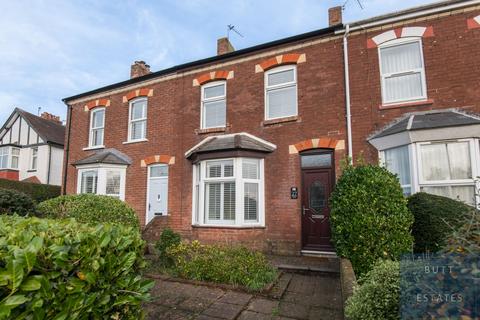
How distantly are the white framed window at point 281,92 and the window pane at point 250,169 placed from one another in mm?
1562

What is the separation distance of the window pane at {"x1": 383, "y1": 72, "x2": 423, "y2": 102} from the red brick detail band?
5.00ft

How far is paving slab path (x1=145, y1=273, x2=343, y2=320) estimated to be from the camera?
4.20 metres

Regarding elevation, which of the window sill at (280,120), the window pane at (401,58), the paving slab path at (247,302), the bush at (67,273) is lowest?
the paving slab path at (247,302)

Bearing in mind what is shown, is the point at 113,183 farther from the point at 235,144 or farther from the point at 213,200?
the point at 235,144

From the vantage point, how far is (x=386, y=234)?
199 inches

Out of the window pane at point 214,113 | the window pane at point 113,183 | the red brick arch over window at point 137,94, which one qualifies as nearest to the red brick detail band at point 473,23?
the window pane at point 214,113

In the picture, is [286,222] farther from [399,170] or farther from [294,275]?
[399,170]

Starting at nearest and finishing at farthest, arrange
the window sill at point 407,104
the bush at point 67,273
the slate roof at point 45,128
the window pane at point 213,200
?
the bush at point 67,273, the window sill at point 407,104, the window pane at point 213,200, the slate roof at point 45,128

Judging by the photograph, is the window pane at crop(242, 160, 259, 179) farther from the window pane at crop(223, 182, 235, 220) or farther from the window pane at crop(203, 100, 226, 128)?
the window pane at crop(203, 100, 226, 128)

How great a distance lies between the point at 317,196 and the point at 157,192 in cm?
583

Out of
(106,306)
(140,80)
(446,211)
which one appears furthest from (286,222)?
(140,80)

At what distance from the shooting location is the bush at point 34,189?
51.1 ft

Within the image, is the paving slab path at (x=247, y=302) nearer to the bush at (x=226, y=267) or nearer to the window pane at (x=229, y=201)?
the bush at (x=226, y=267)

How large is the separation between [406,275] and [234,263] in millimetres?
3556
